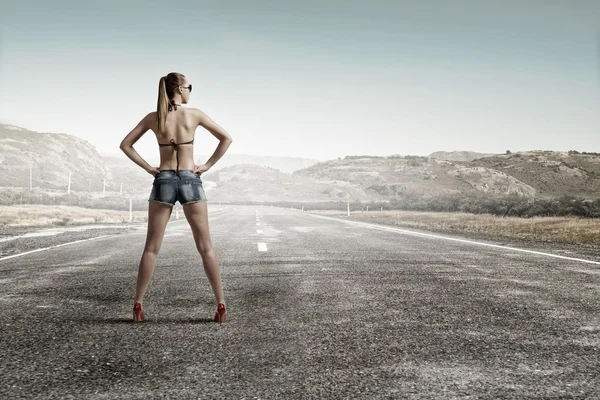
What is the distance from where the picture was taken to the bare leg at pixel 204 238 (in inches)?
189

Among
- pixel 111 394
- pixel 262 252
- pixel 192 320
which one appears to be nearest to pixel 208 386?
pixel 111 394

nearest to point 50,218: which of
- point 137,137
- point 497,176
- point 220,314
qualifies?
point 137,137

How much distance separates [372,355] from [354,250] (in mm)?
7970

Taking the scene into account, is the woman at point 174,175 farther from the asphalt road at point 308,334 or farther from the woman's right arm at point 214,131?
the asphalt road at point 308,334

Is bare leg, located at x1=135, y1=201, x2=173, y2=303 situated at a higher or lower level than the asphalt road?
higher

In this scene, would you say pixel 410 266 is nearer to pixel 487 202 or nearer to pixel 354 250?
pixel 354 250

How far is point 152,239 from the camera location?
490cm

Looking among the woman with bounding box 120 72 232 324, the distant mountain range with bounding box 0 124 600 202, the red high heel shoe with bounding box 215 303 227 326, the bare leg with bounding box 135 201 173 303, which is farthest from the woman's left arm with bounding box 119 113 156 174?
the distant mountain range with bounding box 0 124 600 202

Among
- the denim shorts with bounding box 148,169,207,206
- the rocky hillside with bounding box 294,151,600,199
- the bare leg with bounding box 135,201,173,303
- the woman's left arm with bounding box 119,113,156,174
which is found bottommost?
the bare leg with bounding box 135,201,173,303

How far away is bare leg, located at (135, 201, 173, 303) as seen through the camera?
4.84 m

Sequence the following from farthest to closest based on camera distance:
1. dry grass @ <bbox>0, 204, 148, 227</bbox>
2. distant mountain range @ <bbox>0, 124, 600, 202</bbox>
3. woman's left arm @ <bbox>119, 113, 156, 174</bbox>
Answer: distant mountain range @ <bbox>0, 124, 600, 202</bbox>
dry grass @ <bbox>0, 204, 148, 227</bbox>
woman's left arm @ <bbox>119, 113, 156, 174</bbox>

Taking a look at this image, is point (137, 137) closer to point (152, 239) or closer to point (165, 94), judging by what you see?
point (165, 94)

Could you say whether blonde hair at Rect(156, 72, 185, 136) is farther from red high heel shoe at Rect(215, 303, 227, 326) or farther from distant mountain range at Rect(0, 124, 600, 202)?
distant mountain range at Rect(0, 124, 600, 202)

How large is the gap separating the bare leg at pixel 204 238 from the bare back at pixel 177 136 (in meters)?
0.37
